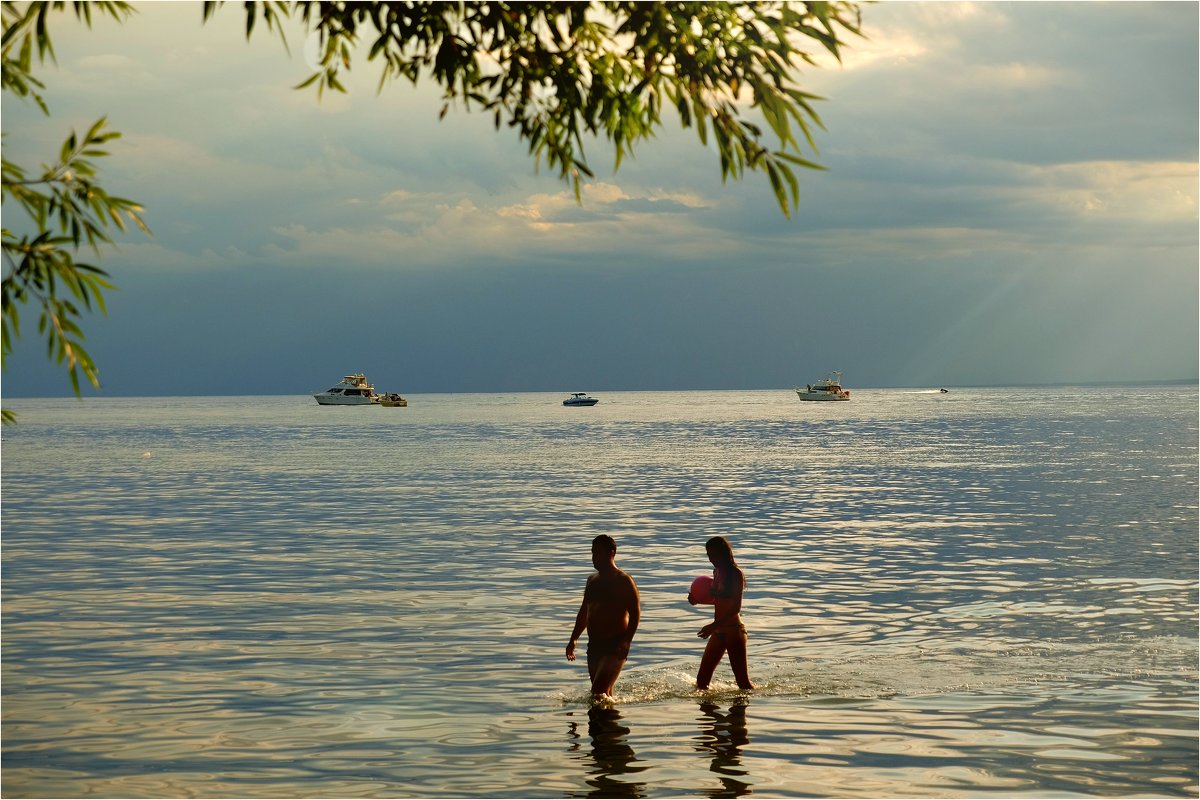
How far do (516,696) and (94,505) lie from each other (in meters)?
36.7

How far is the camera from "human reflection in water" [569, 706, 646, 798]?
36.5 ft

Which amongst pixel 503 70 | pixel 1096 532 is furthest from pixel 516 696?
pixel 1096 532

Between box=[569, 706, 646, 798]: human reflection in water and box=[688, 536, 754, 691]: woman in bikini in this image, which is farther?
box=[688, 536, 754, 691]: woman in bikini

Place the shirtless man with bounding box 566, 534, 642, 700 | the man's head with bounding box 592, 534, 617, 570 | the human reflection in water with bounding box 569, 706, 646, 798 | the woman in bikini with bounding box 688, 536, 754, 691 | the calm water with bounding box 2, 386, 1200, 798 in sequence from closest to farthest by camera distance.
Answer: the human reflection in water with bounding box 569, 706, 646, 798 → the calm water with bounding box 2, 386, 1200, 798 → the man's head with bounding box 592, 534, 617, 570 → the shirtless man with bounding box 566, 534, 642, 700 → the woman in bikini with bounding box 688, 536, 754, 691

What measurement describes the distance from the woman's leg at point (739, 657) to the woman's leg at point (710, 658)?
107 millimetres

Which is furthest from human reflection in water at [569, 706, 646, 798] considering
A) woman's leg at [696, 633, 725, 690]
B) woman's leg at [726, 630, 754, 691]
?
woman's leg at [726, 630, 754, 691]

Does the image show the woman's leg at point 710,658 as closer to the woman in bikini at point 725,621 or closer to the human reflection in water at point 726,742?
the woman in bikini at point 725,621

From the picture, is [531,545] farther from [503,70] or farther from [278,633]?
[503,70]

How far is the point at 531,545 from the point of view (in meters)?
33.0

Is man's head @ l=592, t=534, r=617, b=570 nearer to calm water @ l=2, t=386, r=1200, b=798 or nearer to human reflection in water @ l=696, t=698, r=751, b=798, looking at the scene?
calm water @ l=2, t=386, r=1200, b=798

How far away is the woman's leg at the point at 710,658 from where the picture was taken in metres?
14.6

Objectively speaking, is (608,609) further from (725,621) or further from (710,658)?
(710,658)

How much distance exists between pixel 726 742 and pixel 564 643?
6.51m

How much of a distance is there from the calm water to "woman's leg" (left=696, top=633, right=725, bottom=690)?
0.24 metres
